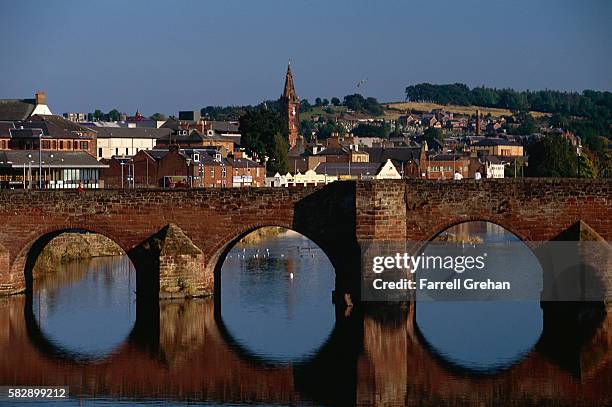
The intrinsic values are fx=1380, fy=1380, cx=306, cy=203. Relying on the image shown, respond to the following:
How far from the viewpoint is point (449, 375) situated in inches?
1827

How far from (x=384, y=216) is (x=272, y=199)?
16.7 feet

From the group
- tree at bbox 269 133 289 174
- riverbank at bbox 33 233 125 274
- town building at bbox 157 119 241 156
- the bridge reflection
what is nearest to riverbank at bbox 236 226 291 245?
riverbank at bbox 33 233 125 274

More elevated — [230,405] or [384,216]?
[384,216]

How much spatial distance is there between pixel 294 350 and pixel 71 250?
29.3 metres

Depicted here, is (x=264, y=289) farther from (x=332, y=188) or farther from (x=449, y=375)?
(x=449, y=375)

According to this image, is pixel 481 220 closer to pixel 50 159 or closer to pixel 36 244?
pixel 36 244

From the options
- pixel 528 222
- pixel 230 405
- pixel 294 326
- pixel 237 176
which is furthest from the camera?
pixel 237 176

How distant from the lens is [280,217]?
59500mm

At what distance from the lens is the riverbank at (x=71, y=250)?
71688 millimetres

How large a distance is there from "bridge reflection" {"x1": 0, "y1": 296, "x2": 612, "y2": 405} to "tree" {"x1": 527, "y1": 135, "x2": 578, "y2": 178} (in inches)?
2408

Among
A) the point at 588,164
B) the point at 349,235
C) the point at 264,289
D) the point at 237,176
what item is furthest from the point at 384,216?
the point at 588,164

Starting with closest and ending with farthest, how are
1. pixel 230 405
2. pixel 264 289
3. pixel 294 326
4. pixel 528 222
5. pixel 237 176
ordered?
pixel 230 405 < pixel 294 326 < pixel 528 222 < pixel 264 289 < pixel 237 176

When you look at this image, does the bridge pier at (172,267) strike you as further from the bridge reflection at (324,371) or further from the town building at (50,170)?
the town building at (50,170)

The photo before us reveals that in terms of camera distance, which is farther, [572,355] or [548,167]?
[548,167]
